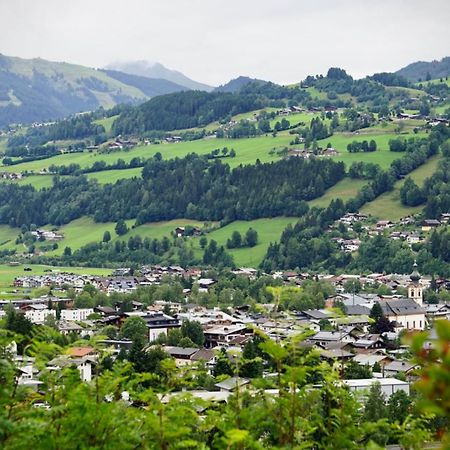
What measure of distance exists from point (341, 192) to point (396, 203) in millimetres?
8133

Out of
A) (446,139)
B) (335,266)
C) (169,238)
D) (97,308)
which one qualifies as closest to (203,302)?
(97,308)

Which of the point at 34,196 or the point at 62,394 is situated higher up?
the point at 62,394

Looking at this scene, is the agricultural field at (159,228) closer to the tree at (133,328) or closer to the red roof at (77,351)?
the tree at (133,328)

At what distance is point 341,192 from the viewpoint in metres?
143

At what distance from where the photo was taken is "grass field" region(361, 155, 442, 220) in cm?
13412

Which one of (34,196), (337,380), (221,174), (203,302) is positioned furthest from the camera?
(34,196)

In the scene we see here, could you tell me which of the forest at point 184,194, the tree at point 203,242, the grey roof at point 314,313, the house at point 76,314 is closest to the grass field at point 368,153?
the forest at point 184,194

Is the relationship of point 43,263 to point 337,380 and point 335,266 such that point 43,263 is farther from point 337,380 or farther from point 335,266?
point 337,380

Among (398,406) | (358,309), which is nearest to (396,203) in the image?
(358,309)

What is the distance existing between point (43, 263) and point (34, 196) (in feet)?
122

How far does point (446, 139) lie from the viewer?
148 meters

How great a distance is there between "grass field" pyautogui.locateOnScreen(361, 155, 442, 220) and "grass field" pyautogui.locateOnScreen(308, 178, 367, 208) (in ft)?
10.3

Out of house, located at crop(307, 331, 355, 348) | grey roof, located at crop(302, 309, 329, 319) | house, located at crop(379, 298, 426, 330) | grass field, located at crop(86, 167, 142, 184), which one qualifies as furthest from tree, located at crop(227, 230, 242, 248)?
house, located at crop(307, 331, 355, 348)

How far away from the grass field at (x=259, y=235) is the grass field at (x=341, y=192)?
15.6 feet
